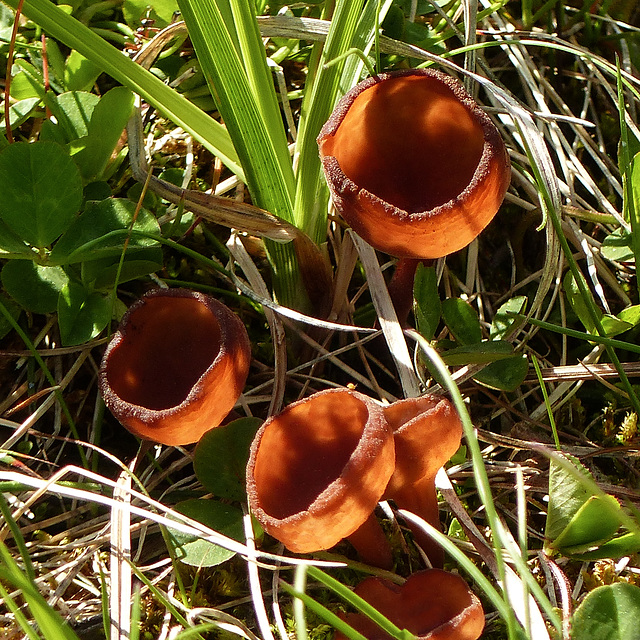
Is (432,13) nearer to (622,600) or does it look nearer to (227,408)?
(227,408)

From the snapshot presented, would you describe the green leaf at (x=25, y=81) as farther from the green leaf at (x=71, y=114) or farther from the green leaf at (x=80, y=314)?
the green leaf at (x=80, y=314)

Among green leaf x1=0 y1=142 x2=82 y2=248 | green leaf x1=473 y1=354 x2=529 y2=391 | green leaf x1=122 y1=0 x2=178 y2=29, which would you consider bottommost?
green leaf x1=473 y1=354 x2=529 y2=391

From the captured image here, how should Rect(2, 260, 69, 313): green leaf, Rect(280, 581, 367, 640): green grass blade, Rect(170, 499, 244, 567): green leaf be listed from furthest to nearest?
Rect(2, 260, 69, 313): green leaf, Rect(170, 499, 244, 567): green leaf, Rect(280, 581, 367, 640): green grass blade

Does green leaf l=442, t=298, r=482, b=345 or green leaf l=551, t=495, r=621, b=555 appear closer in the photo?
green leaf l=551, t=495, r=621, b=555

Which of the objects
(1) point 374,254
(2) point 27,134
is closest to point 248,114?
(1) point 374,254

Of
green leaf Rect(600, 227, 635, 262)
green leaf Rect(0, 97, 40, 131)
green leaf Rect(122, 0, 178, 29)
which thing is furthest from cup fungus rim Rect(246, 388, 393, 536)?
green leaf Rect(122, 0, 178, 29)

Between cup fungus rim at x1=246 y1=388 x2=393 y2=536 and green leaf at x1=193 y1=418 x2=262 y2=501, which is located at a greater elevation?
cup fungus rim at x1=246 y1=388 x2=393 y2=536

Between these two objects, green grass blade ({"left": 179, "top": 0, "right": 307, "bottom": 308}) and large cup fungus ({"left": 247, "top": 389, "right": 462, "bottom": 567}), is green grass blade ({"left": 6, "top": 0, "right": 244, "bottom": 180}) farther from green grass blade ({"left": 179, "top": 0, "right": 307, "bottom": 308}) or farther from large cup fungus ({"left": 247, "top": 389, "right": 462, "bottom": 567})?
large cup fungus ({"left": 247, "top": 389, "right": 462, "bottom": 567})
